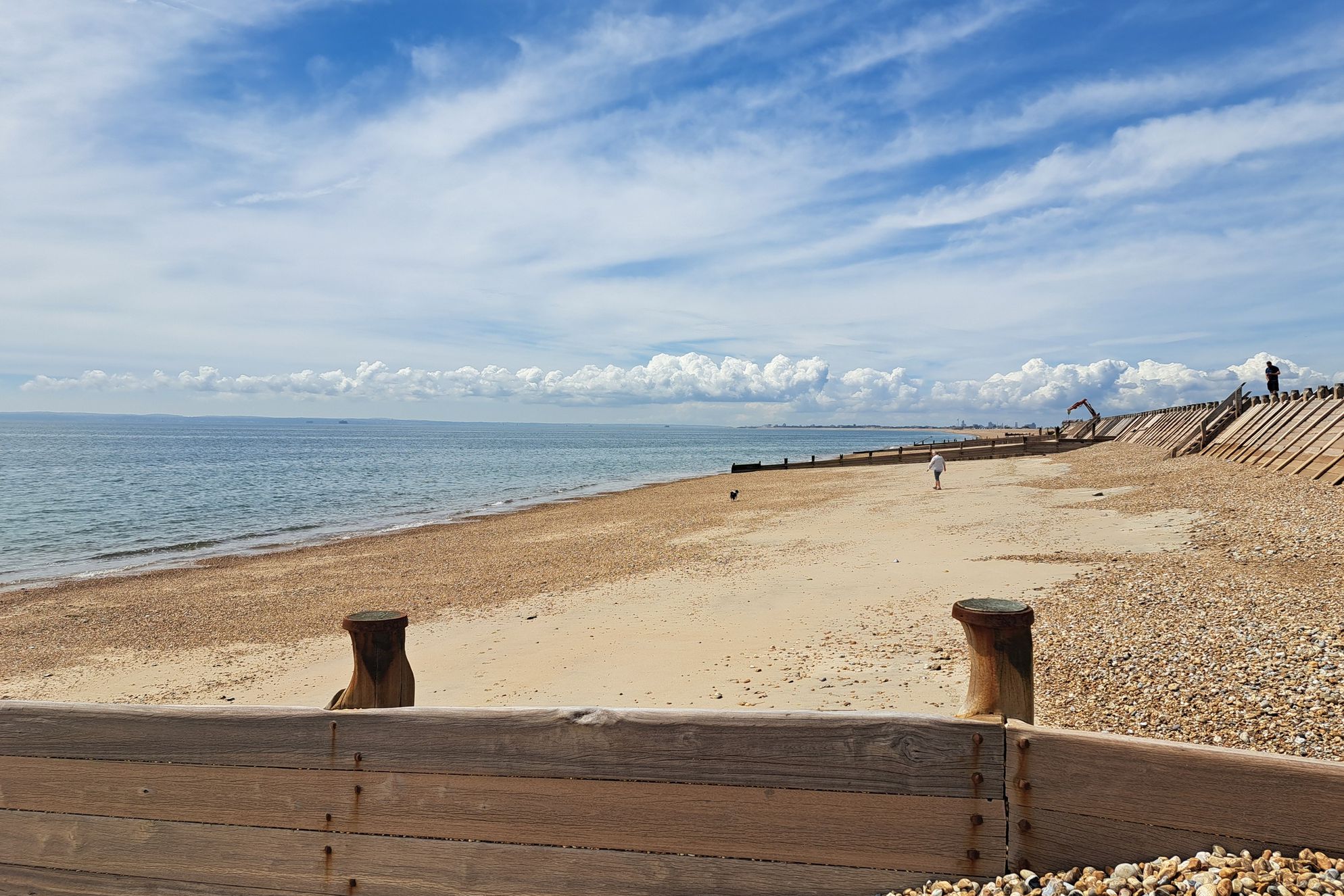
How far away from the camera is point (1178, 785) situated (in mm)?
2904

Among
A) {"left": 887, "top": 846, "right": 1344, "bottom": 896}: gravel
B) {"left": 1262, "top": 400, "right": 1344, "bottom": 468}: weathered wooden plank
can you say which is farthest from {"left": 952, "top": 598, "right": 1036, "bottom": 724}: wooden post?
{"left": 1262, "top": 400, "right": 1344, "bottom": 468}: weathered wooden plank

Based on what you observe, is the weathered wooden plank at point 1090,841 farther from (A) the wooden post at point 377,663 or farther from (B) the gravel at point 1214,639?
(A) the wooden post at point 377,663

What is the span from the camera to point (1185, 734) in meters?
5.30

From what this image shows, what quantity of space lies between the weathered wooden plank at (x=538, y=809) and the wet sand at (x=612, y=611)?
12.1 ft

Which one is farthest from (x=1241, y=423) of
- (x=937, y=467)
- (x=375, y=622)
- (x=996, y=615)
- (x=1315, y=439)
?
(x=375, y=622)

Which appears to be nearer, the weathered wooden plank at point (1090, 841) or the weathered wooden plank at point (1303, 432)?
the weathered wooden plank at point (1090, 841)

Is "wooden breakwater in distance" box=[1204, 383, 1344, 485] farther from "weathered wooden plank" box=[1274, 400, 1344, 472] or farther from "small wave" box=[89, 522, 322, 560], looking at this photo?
"small wave" box=[89, 522, 322, 560]

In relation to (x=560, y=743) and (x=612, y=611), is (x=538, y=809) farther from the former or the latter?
(x=612, y=611)

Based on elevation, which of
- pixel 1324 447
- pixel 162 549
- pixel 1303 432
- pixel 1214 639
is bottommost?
pixel 162 549

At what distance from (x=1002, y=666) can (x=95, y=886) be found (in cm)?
423

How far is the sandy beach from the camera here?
6504 mm

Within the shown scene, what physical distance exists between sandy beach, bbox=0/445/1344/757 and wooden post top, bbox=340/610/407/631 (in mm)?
3563

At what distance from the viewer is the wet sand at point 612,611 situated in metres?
8.11

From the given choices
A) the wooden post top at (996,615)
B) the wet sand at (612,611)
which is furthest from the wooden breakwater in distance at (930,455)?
the wooden post top at (996,615)
